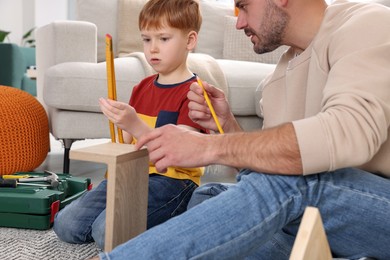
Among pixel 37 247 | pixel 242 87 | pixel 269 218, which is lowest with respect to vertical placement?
pixel 37 247

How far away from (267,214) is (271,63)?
2221 mm

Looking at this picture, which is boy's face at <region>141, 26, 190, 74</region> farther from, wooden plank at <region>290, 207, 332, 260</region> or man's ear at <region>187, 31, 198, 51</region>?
wooden plank at <region>290, 207, 332, 260</region>

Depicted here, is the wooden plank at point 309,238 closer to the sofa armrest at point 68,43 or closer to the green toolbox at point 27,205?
the green toolbox at point 27,205

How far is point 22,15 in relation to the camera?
20.9 feet

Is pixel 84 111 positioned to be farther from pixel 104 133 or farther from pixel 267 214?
pixel 267 214

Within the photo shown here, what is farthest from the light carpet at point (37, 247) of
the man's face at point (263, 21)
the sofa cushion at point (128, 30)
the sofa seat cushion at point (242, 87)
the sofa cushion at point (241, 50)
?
the sofa cushion at point (241, 50)

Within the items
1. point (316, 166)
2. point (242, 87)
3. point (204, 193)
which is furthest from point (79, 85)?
point (316, 166)

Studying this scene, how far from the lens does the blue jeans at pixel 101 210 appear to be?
4.52 ft

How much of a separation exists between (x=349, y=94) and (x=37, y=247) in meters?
0.95

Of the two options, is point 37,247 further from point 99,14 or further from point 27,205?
point 99,14

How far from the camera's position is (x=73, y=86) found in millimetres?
2223

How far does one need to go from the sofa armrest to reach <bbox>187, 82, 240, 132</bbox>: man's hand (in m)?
1.30

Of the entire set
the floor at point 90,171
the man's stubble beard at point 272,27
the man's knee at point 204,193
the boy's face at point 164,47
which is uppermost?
the man's stubble beard at point 272,27

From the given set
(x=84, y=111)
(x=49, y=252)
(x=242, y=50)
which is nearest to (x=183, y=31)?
(x=49, y=252)
